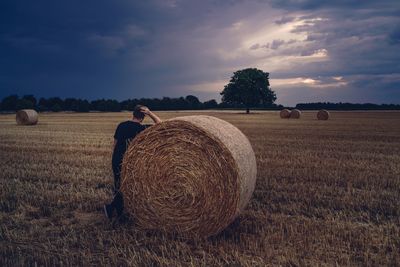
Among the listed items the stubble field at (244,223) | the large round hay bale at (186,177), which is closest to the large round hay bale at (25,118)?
the stubble field at (244,223)

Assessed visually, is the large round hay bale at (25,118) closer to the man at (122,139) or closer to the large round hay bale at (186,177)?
the man at (122,139)

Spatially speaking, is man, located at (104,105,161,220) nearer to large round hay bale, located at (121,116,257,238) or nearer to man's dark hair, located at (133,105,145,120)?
man's dark hair, located at (133,105,145,120)

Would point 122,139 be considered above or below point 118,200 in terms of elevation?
above

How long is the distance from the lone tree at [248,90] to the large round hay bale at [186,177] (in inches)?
2430

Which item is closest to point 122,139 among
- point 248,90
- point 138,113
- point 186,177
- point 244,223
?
point 138,113

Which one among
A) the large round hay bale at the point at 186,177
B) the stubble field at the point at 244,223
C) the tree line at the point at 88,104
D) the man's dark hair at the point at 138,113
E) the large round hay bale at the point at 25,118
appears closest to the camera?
the stubble field at the point at 244,223

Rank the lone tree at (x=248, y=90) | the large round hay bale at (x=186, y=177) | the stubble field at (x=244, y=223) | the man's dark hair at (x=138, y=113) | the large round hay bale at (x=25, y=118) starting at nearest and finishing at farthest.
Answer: the stubble field at (x=244, y=223), the large round hay bale at (x=186, y=177), the man's dark hair at (x=138, y=113), the large round hay bale at (x=25, y=118), the lone tree at (x=248, y=90)

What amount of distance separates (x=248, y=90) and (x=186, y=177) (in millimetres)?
62873

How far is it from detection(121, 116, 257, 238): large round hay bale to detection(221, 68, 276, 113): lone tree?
61733 millimetres

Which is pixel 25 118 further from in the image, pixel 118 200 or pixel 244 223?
pixel 244 223

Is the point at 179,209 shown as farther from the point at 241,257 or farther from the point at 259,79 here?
the point at 259,79

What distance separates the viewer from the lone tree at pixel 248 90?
221 ft

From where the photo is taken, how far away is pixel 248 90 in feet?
221

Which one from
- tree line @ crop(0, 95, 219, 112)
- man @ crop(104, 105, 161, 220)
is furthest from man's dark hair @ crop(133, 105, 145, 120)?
tree line @ crop(0, 95, 219, 112)
